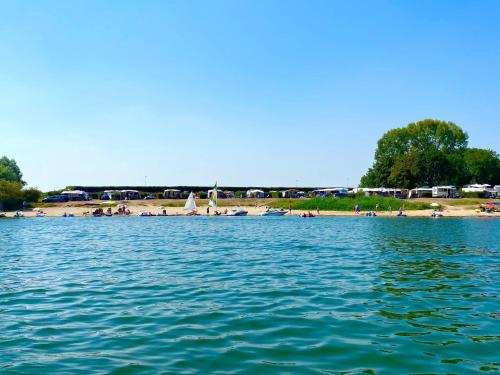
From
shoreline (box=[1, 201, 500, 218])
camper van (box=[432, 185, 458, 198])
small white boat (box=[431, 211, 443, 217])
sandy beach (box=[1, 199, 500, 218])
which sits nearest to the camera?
small white boat (box=[431, 211, 443, 217])

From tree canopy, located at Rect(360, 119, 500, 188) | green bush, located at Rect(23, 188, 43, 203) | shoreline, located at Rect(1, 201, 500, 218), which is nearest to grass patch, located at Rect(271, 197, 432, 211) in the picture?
shoreline, located at Rect(1, 201, 500, 218)

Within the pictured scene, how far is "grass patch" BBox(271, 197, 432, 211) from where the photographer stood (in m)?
91.4

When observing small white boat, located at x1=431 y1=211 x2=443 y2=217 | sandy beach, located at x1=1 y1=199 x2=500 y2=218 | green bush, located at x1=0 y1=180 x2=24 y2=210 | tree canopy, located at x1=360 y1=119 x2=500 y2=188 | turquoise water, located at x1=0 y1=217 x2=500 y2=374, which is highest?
tree canopy, located at x1=360 y1=119 x2=500 y2=188

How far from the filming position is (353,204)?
9388 cm

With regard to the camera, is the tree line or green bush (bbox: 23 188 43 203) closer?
the tree line

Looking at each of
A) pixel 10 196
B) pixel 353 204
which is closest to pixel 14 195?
pixel 10 196

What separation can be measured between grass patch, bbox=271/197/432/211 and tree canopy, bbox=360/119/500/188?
21406 mm

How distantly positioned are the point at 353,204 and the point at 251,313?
81.3m

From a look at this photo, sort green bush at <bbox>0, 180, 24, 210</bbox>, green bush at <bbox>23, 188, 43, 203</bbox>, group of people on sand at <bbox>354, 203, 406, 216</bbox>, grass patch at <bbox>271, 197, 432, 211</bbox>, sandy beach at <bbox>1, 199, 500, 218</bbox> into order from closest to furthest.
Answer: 1. group of people on sand at <bbox>354, 203, 406, 216</bbox>
2. sandy beach at <bbox>1, 199, 500, 218</bbox>
3. grass patch at <bbox>271, 197, 432, 211</bbox>
4. green bush at <bbox>0, 180, 24, 210</bbox>
5. green bush at <bbox>23, 188, 43, 203</bbox>

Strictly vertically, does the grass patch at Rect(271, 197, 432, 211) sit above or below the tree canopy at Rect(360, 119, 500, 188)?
below

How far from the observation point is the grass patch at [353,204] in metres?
91.4

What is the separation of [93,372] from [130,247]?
27386 mm

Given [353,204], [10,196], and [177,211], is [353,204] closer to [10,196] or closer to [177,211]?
[177,211]

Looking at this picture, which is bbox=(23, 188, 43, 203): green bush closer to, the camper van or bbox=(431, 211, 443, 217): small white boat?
bbox=(431, 211, 443, 217): small white boat
